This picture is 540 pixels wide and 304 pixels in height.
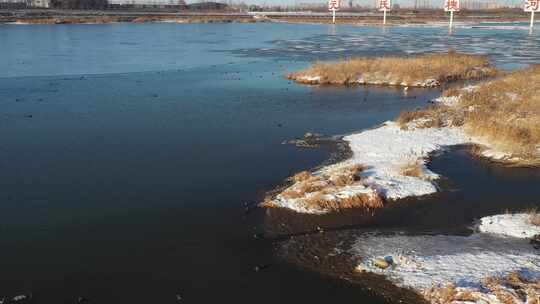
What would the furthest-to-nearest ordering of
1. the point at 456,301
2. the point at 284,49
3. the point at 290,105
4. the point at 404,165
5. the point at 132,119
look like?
the point at 284,49 < the point at 290,105 < the point at 132,119 < the point at 404,165 < the point at 456,301

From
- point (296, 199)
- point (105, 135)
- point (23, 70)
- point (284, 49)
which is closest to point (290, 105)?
point (105, 135)

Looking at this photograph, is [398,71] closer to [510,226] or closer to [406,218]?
[406,218]

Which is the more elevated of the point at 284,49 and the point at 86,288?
the point at 284,49

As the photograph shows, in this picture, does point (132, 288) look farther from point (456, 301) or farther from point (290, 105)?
point (290, 105)

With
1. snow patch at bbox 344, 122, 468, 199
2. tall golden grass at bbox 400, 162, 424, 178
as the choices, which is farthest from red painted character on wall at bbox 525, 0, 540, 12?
tall golden grass at bbox 400, 162, 424, 178

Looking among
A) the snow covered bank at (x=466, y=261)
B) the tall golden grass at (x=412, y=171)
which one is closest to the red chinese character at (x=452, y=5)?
the tall golden grass at (x=412, y=171)

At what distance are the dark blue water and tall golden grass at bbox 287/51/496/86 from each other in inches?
95.7

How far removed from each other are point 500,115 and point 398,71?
13.9 m

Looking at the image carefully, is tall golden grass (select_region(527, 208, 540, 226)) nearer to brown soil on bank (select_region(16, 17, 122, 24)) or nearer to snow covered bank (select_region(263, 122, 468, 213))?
snow covered bank (select_region(263, 122, 468, 213))

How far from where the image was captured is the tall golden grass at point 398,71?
33.1 m

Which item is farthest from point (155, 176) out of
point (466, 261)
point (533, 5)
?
point (533, 5)

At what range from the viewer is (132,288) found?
970 cm

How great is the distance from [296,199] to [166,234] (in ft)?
11.3

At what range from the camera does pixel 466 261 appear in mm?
9938
